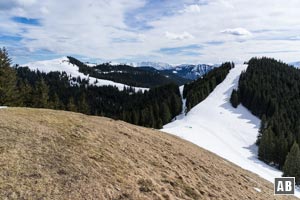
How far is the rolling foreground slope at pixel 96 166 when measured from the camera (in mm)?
13289

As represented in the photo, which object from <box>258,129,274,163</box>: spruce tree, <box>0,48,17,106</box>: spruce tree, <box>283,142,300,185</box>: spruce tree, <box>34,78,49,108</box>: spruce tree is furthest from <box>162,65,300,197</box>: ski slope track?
<box>0,48,17,106</box>: spruce tree

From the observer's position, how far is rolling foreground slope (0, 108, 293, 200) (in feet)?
43.6

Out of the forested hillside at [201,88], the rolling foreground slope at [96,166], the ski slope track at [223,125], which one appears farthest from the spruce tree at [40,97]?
the forested hillside at [201,88]

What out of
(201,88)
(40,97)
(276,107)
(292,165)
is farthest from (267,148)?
(201,88)

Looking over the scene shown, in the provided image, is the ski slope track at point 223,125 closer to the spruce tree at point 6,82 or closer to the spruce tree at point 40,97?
the spruce tree at point 40,97

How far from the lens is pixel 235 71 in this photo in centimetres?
19438

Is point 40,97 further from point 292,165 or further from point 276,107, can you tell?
point 276,107

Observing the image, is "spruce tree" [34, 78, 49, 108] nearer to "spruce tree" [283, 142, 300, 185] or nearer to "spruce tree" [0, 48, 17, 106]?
"spruce tree" [0, 48, 17, 106]

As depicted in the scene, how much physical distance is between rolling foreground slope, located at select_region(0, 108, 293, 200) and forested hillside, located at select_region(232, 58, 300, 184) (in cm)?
5312

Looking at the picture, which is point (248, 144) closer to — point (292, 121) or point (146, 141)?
point (292, 121)

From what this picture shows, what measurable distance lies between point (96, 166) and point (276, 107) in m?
126

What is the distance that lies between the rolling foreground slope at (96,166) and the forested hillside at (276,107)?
5312cm

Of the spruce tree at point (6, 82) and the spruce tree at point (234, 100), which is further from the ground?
the spruce tree at point (6, 82)

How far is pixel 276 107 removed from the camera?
128250 mm
